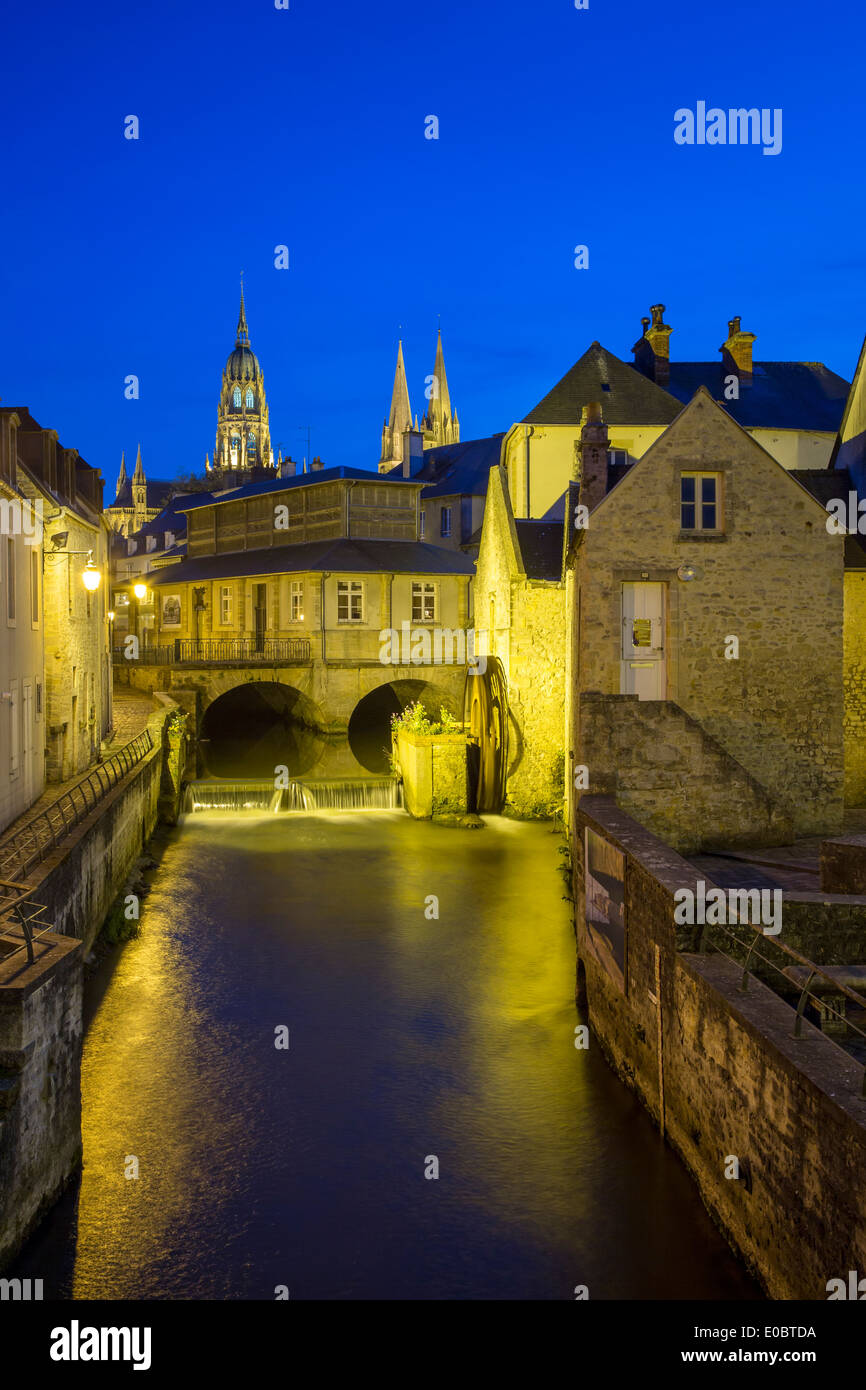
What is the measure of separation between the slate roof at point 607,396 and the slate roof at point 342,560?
632 cm

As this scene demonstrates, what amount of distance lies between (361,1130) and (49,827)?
→ 595 centimetres

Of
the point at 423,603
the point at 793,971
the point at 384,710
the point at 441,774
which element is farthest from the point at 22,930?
the point at 384,710

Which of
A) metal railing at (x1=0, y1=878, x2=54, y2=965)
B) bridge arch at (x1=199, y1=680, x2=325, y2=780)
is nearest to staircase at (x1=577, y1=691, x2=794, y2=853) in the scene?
metal railing at (x1=0, y1=878, x2=54, y2=965)

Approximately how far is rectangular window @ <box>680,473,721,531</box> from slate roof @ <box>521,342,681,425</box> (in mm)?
19720

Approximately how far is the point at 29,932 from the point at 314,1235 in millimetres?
3210

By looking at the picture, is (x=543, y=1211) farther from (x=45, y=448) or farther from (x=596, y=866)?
(x=45, y=448)

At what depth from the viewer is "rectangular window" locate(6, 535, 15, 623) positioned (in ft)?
50.8

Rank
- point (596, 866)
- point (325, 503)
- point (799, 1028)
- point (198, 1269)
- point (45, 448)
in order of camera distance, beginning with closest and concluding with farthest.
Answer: point (799, 1028), point (198, 1269), point (596, 866), point (45, 448), point (325, 503)

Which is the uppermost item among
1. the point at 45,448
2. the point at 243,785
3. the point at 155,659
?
the point at 45,448

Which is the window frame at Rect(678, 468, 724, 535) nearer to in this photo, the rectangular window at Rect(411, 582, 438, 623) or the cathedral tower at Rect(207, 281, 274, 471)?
the rectangular window at Rect(411, 582, 438, 623)

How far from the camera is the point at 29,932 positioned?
8016 mm

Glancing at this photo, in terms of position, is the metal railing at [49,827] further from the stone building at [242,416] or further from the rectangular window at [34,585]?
the stone building at [242,416]

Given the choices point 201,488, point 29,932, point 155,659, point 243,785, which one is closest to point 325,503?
point 155,659

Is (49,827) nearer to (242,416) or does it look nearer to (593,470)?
(593,470)
